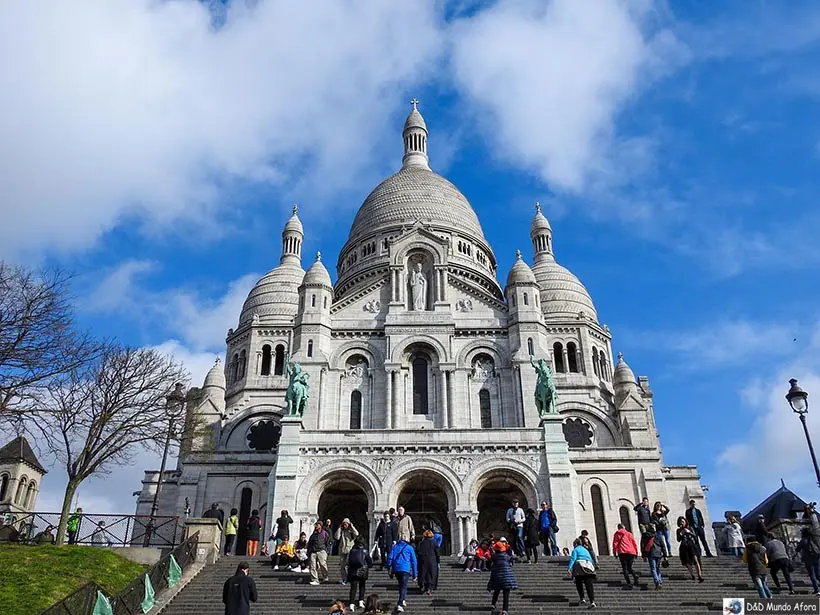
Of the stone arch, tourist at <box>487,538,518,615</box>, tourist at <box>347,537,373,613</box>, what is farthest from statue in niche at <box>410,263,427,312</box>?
tourist at <box>487,538,518,615</box>

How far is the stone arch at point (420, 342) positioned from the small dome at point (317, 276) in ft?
16.6

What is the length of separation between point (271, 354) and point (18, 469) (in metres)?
20.2

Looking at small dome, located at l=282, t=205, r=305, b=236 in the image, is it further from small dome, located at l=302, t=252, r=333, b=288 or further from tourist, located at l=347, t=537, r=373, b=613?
tourist, located at l=347, t=537, r=373, b=613

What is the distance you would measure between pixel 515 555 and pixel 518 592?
4.15 metres

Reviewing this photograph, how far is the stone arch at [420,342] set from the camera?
38.2 m

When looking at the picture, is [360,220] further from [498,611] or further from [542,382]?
[498,611]

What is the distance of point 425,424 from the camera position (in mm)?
36906

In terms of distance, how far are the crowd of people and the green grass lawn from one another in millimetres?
4418

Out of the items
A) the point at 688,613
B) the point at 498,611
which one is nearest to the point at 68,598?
the point at 498,611

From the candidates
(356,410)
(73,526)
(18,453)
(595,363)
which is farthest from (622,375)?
(18,453)

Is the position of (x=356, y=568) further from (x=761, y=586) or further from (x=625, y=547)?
(x=761, y=586)

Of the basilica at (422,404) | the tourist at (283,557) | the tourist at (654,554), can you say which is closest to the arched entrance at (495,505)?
the basilica at (422,404)

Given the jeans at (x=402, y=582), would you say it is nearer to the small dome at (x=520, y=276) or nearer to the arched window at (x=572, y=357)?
the small dome at (x=520, y=276)

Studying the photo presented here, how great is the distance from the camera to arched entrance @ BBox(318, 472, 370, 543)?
33688 mm
